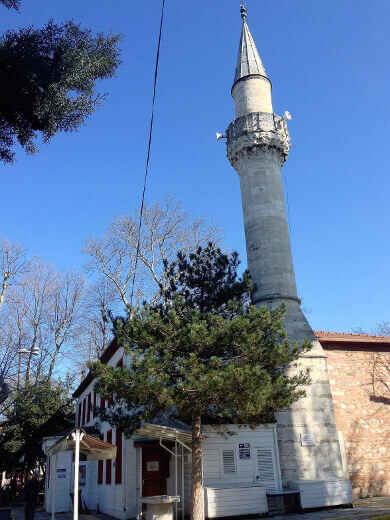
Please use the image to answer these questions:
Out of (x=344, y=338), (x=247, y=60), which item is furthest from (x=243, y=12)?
(x=344, y=338)

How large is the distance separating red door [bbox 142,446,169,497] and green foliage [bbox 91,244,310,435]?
2.32 m

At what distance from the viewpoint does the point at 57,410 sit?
26.6 metres

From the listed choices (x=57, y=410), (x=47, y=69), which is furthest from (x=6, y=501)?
(x=47, y=69)

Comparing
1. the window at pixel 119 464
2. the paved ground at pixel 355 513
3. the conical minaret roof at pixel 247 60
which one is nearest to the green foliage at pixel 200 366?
the paved ground at pixel 355 513

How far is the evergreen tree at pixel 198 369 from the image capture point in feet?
32.7

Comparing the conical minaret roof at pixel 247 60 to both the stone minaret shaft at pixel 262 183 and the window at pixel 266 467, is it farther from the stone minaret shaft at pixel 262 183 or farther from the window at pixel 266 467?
the window at pixel 266 467

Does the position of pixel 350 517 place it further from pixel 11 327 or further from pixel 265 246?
pixel 11 327

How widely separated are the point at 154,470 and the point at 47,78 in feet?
37.2

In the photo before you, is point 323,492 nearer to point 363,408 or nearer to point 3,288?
point 363,408

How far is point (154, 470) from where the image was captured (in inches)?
539

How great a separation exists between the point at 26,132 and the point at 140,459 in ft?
31.6

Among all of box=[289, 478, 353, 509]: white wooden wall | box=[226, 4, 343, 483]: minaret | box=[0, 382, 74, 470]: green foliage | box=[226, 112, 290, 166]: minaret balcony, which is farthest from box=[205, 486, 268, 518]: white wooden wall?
box=[0, 382, 74, 470]: green foliage

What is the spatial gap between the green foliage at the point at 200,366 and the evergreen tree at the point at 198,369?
23 mm

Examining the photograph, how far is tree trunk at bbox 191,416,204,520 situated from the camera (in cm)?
1082
